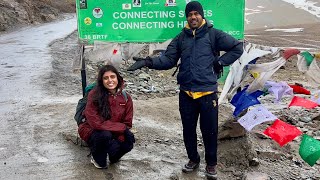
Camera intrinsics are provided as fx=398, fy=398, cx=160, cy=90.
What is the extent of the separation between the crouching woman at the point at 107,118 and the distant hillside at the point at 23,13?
71.5 ft

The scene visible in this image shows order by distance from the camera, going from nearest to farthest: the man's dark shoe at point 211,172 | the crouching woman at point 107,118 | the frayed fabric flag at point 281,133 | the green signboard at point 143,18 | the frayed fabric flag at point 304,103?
1. the frayed fabric flag at point 281,133
2. the frayed fabric flag at point 304,103
3. the crouching woman at point 107,118
4. the man's dark shoe at point 211,172
5. the green signboard at point 143,18

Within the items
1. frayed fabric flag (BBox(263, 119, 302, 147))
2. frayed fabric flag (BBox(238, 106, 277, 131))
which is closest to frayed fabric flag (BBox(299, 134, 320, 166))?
frayed fabric flag (BBox(263, 119, 302, 147))

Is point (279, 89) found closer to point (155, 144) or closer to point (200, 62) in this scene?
point (200, 62)

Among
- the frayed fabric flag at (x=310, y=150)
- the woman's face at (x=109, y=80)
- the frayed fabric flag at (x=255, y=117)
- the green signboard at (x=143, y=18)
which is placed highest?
the green signboard at (x=143, y=18)

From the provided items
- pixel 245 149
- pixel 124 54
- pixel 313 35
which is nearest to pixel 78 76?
pixel 124 54

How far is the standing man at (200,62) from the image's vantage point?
159 inches

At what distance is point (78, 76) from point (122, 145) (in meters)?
5.97

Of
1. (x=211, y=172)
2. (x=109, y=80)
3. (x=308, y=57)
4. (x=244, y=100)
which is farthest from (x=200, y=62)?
(x=308, y=57)

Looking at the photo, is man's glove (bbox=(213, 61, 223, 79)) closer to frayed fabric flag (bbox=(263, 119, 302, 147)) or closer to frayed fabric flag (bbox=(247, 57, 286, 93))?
frayed fabric flag (bbox=(247, 57, 286, 93))

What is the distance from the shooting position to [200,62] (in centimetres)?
406

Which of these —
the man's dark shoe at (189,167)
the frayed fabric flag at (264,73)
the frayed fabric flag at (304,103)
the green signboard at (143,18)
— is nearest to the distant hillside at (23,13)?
the green signboard at (143,18)

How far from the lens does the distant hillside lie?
2658 centimetres

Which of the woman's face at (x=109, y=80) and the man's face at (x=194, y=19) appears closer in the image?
the man's face at (x=194, y=19)

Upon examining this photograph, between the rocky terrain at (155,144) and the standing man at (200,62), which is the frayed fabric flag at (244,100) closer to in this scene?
the standing man at (200,62)
